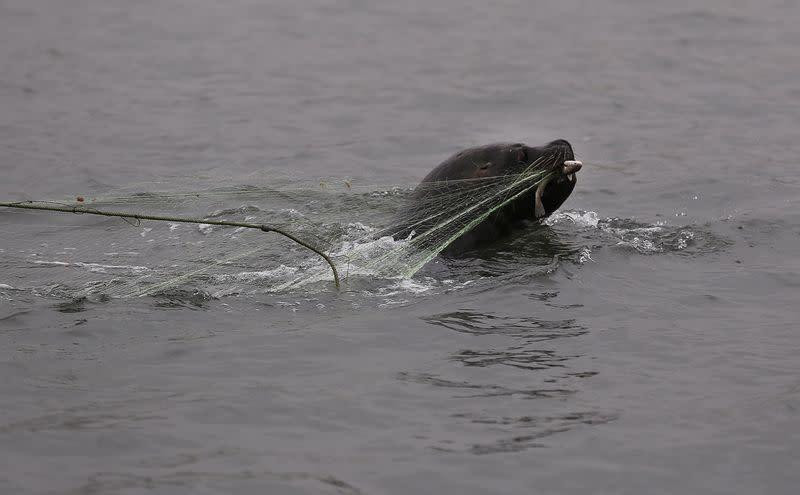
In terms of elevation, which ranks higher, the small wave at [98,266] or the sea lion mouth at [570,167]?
the sea lion mouth at [570,167]

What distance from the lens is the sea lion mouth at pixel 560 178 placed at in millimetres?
8094

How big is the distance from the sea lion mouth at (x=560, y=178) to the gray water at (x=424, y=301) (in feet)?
1.29

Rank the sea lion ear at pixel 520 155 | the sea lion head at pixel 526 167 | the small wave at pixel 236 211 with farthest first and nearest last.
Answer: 1. the small wave at pixel 236 211
2. the sea lion ear at pixel 520 155
3. the sea lion head at pixel 526 167

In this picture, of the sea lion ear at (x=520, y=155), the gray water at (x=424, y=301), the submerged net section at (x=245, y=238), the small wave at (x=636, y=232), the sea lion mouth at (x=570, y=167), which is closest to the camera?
the gray water at (x=424, y=301)

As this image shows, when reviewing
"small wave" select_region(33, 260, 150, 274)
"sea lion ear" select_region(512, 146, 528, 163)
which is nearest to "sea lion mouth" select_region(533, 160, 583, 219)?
"sea lion ear" select_region(512, 146, 528, 163)

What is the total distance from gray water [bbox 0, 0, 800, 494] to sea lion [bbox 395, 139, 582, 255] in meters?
0.25

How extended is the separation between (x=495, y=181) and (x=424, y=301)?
1.15 meters

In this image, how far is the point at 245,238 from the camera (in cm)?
893

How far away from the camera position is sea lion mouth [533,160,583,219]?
8.09 m

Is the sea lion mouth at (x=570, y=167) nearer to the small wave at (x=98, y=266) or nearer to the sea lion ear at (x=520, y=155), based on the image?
the sea lion ear at (x=520, y=155)

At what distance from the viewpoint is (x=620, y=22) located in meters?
17.3

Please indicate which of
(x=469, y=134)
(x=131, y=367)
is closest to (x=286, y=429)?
(x=131, y=367)

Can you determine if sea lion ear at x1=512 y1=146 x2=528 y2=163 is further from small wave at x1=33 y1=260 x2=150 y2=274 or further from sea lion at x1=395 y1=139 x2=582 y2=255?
small wave at x1=33 y1=260 x2=150 y2=274

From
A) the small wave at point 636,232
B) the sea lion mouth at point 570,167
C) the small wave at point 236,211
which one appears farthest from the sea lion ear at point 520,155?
the small wave at point 236,211
